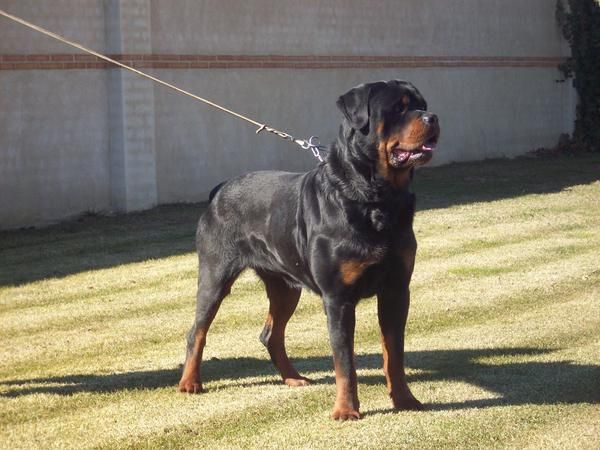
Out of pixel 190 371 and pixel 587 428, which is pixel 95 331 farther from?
pixel 587 428

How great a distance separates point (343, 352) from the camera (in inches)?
242

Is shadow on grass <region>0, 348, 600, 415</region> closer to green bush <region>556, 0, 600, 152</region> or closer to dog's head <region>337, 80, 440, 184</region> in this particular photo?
dog's head <region>337, 80, 440, 184</region>

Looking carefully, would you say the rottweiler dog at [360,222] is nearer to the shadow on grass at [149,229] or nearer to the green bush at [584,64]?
the shadow on grass at [149,229]

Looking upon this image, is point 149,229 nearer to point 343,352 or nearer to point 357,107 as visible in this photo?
point 343,352

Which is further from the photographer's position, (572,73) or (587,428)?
(572,73)

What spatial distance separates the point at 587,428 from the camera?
19.9 ft

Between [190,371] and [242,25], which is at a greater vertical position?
[242,25]

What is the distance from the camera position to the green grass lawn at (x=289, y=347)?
6129 mm

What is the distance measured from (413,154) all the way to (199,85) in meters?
10.8

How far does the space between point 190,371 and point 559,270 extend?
528cm

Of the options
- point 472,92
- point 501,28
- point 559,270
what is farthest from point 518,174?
Result: point 559,270

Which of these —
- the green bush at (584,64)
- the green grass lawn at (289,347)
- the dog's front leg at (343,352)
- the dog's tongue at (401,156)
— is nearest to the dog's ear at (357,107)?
the dog's tongue at (401,156)

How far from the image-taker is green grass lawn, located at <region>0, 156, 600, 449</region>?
6.13 meters

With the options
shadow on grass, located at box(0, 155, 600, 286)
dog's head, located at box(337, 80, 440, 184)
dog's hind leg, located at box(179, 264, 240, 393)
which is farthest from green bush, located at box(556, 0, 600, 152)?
dog's head, located at box(337, 80, 440, 184)
